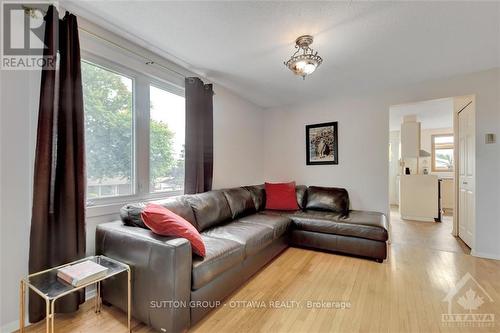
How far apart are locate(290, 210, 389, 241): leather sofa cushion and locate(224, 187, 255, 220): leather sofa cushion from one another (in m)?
0.64

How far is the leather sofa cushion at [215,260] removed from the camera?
1.56 meters

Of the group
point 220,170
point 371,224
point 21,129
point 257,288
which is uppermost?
point 21,129

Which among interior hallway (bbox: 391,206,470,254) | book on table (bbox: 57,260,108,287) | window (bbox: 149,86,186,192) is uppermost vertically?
window (bbox: 149,86,186,192)

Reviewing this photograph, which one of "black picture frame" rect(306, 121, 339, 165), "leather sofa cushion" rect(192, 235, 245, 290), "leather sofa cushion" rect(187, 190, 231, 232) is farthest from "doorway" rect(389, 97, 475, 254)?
"leather sofa cushion" rect(192, 235, 245, 290)

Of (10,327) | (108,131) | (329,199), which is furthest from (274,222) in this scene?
(10,327)

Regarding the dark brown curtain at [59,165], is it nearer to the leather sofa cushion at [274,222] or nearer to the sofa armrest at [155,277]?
the sofa armrest at [155,277]

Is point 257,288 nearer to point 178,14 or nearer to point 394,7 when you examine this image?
point 178,14

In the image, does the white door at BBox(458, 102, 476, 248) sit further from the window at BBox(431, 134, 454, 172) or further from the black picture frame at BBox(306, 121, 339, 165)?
the window at BBox(431, 134, 454, 172)

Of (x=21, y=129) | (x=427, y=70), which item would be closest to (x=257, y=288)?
(x=21, y=129)

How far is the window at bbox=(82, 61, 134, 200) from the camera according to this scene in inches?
77.0

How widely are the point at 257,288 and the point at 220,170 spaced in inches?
72.3

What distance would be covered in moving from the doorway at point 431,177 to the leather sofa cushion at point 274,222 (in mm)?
1921

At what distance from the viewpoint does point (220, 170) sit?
11.4ft

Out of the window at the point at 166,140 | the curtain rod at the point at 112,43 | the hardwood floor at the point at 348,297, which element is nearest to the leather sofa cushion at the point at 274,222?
the hardwood floor at the point at 348,297
